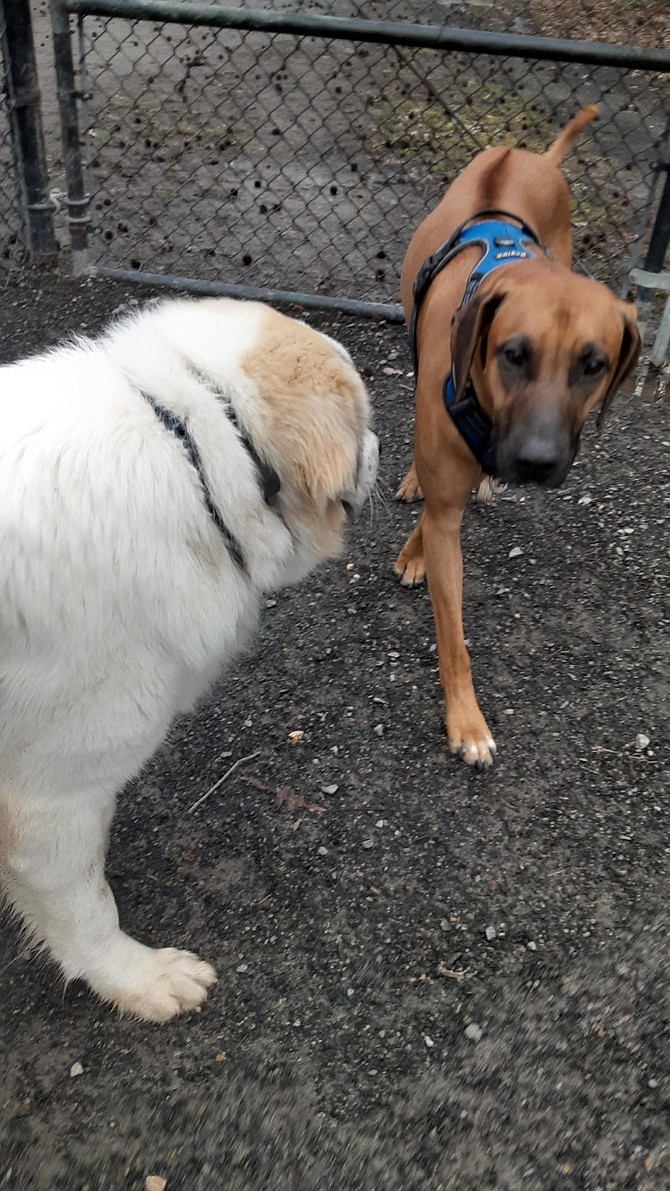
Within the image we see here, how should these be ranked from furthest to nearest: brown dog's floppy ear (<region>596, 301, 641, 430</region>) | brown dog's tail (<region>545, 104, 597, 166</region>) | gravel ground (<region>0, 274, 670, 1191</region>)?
brown dog's tail (<region>545, 104, 597, 166</region>) → brown dog's floppy ear (<region>596, 301, 641, 430</region>) → gravel ground (<region>0, 274, 670, 1191</region>)

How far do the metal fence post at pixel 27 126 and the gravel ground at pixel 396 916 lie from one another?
113 inches

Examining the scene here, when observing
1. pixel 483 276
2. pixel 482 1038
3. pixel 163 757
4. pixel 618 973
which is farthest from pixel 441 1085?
pixel 483 276

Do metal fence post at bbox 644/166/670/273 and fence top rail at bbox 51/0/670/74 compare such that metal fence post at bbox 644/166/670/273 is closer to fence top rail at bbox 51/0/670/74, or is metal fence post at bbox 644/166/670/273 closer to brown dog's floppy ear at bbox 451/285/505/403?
fence top rail at bbox 51/0/670/74

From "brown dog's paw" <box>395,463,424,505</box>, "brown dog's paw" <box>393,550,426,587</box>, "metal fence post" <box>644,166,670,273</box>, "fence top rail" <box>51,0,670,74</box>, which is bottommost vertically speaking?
"brown dog's paw" <box>393,550,426,587</box>

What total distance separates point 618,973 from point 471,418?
146cm

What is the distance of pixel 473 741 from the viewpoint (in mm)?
2576

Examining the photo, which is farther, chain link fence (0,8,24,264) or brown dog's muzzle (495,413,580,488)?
chain link fence (0,8,24,264)

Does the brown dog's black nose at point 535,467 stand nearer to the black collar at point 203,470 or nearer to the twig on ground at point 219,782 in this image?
the black collar at point 203,470

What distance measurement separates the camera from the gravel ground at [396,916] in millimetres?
1803

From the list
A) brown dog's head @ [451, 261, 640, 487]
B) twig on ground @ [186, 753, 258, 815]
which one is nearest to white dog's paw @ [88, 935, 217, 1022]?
twig on ground @ [186, 753, 258, 815]

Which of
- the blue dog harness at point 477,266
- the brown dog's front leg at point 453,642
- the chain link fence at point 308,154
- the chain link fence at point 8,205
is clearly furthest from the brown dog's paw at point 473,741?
the chain link fence at point 8,205

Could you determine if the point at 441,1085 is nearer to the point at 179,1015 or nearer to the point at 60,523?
the point at 179,1015

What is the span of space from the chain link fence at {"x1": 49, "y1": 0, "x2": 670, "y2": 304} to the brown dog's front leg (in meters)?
2.23

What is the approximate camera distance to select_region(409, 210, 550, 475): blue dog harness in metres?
2.39
